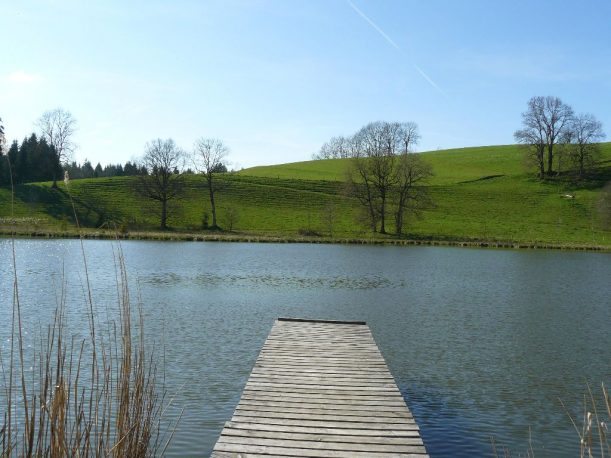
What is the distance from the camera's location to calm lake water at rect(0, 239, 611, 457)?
9188 millimetres

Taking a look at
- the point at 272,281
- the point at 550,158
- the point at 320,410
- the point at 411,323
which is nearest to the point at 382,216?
the point at 550,158

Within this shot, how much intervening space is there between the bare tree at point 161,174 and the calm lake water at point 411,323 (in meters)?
26.3

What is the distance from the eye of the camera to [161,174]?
6334 centimetres

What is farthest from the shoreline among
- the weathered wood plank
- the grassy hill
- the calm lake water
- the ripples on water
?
the weathered wood plank

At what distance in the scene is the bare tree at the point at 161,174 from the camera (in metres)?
62.1

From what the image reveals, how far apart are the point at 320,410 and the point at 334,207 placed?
59.7 m

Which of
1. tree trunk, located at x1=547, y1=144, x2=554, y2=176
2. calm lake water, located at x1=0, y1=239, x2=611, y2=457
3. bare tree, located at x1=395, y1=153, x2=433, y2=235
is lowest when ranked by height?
calm lake water, located at x1=0, y1=239, x2=611, y2=457

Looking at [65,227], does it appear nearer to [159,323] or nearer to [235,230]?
[235,230]

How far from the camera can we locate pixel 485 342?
14.8 metres

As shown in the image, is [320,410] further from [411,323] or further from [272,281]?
[272,281]

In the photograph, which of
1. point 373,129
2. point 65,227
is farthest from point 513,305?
point 373,129

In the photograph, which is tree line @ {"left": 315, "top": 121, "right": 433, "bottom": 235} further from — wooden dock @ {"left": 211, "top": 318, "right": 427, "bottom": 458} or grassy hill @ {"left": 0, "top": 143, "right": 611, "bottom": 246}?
wooden dock @ {"left": 211, "top": 318, "right": 427, "bottom": 458}

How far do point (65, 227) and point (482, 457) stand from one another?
45.0 meters

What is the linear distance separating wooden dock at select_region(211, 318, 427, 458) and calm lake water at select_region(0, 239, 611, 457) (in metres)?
0.93
